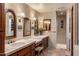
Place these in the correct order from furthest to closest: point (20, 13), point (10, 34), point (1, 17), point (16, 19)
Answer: point (20, 13) → point (16, 19) → point (10, 34) → point (1, 17)

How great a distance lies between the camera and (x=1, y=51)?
1.78 m

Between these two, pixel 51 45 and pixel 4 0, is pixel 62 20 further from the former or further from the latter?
pixel 4 0

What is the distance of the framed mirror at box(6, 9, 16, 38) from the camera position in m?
3.47

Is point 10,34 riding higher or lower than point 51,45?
higher

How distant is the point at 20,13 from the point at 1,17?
2758mm

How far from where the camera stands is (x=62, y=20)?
972cm

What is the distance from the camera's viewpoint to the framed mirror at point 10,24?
3.47m

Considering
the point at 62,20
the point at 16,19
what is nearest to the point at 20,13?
the point at 16,19

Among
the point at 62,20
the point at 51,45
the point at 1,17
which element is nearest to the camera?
the point at 1,17

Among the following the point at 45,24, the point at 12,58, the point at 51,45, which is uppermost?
the point at 45,24

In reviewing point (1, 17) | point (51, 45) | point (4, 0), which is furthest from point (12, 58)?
point (51, 45)

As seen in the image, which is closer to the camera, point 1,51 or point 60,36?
point 1,51

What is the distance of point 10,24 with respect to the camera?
362 centimetres

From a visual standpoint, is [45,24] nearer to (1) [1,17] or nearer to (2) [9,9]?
(2) [9,9]
